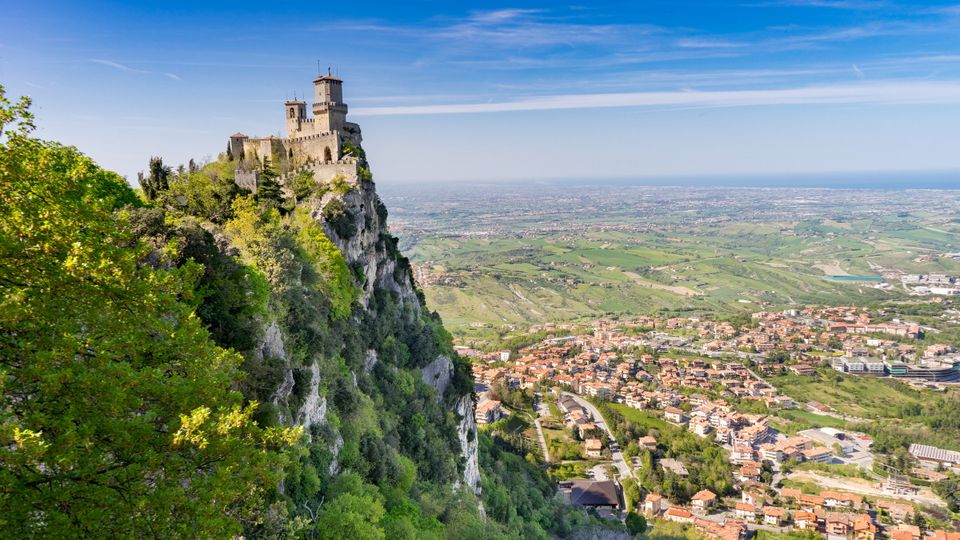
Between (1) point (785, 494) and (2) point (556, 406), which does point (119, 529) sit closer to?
(1) point (785, 494)

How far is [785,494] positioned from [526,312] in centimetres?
9770

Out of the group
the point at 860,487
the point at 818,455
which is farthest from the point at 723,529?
the point at 818,455

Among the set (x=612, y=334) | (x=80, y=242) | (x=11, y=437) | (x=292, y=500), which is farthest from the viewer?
(x=612, y=334)

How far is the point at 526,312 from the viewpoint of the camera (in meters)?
158

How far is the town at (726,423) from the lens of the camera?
59188 millimetres

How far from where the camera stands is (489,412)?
3002 inches

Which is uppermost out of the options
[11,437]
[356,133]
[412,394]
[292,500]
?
[356,133]

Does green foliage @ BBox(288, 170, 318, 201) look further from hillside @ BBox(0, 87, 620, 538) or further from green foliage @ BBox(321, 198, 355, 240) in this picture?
green foliage @ BBox(321, 198, 355, 240)

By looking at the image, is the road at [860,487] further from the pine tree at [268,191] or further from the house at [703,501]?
the pine tree at [268,191]

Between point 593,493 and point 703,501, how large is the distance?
12676 mm

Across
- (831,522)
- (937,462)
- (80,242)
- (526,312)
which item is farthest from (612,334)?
(80,242)

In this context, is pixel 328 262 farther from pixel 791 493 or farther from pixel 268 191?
pixel 791 493

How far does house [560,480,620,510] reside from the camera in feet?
186

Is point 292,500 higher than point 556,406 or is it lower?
higher
